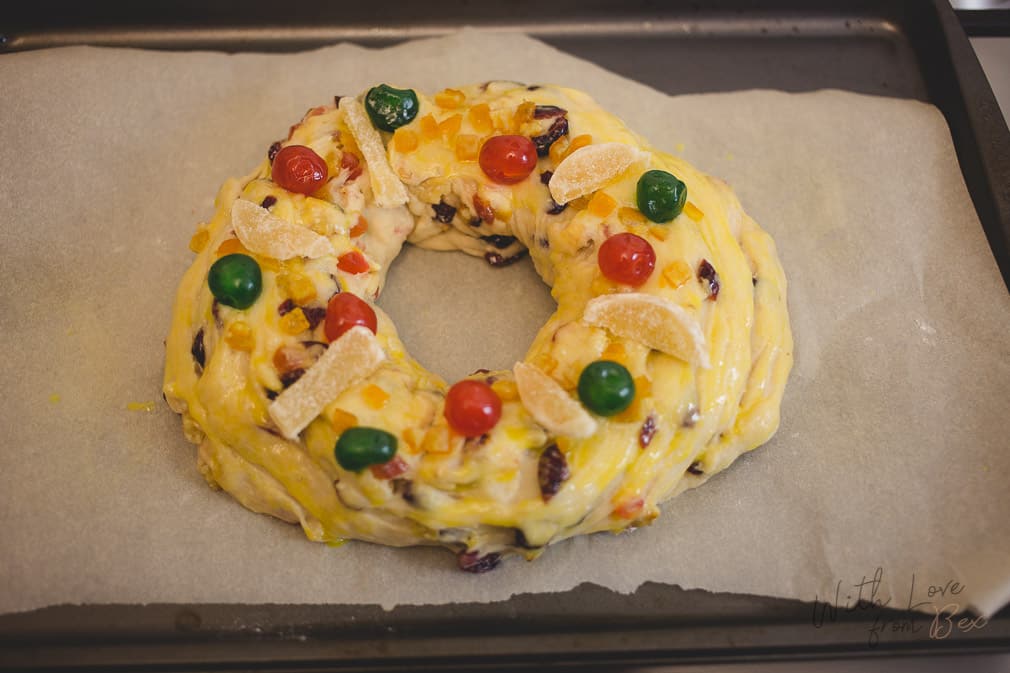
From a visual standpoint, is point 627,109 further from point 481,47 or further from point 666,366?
point 666,366

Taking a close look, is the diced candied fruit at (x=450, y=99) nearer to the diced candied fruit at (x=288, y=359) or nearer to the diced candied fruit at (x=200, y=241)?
the diced candied fruit at (x=200, y=241)

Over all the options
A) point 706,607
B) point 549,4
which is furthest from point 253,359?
point 549,4

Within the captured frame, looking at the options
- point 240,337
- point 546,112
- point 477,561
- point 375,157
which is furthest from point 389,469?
point 546,112

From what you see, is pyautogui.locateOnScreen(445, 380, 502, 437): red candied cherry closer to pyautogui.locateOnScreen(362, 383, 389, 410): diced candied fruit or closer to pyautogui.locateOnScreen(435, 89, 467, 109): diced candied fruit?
pyautogui.locateOnScreen(362, 383, 389, 410): diced candied fruit

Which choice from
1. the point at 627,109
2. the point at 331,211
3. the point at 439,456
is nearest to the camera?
the point at 439,456

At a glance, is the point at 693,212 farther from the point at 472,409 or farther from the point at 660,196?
the point at 472,409

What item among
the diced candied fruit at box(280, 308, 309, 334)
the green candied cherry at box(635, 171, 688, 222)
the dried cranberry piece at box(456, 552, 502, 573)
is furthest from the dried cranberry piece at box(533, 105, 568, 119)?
the dried cranberry piece at box(456, 552, 502, 573)
